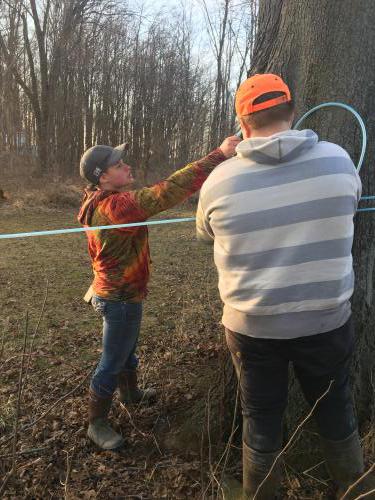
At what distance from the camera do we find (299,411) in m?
2.54

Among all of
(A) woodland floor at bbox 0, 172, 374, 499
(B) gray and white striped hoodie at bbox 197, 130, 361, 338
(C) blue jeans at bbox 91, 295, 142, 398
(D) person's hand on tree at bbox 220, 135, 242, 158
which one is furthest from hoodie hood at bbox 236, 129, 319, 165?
(C) blue jeans at bbox 91, 295, 142, 398

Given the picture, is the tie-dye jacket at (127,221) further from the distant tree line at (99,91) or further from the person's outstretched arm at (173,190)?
the distant tree line at (99,91)

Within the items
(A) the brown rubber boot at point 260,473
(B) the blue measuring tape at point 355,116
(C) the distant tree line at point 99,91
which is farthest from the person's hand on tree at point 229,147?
(C) the distant tree line at point 99,91

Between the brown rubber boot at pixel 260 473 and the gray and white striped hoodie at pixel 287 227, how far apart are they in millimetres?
581

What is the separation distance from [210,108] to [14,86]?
29.8 ft

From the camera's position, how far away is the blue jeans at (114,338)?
2764mm

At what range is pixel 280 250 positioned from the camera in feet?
5.58

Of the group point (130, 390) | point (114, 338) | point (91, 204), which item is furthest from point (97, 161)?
point (130, 390)

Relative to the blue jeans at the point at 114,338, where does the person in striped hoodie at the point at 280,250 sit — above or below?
above

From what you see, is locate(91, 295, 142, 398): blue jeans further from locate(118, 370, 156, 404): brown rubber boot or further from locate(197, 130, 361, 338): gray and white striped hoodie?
locate(197, 130, 361, 338): gray and white striped hoodie

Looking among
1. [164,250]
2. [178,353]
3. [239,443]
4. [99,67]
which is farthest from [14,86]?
[239,443]

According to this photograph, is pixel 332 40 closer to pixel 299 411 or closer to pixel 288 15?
pixel 288 15

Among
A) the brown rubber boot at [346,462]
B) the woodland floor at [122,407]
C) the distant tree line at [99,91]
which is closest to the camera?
the brown rubber boot at [346,462]

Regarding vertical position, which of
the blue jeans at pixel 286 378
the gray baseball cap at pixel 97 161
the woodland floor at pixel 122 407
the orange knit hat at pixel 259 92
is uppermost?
the orange knit hat at pixel 259 92
